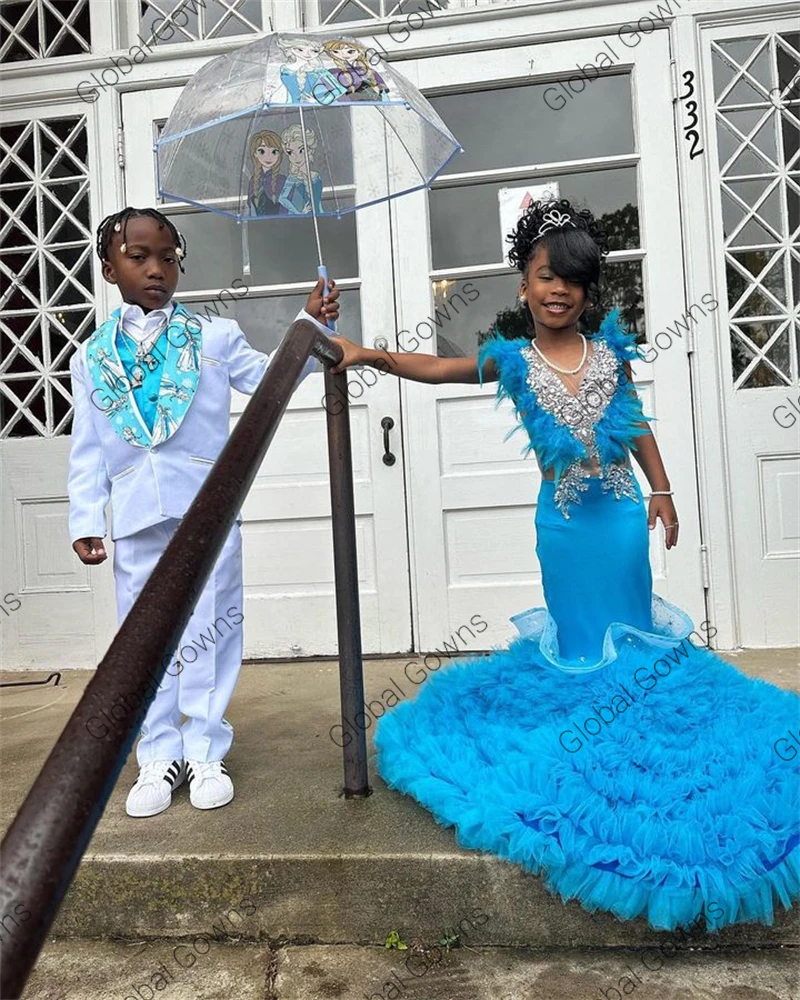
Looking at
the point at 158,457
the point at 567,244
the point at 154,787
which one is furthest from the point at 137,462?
the point at 567,244

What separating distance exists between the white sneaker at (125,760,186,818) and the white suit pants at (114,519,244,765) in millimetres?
29

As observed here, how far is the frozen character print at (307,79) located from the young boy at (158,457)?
0.47m

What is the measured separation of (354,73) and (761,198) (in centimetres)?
219

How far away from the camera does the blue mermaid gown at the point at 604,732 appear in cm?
148

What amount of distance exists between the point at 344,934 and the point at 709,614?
2.29 metres

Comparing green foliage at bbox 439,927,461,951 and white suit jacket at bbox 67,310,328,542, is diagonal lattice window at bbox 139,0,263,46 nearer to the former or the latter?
white suit jacket at bbox 67,310,328,542

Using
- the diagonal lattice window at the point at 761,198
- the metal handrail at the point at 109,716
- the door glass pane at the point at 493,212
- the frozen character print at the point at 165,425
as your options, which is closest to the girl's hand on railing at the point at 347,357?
the metal handrail at the point at 109,716

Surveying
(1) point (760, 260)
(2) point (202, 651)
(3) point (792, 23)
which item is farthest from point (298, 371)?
(3) point (792, 23)

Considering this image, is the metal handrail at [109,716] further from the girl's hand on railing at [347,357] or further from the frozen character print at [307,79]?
the frozen character print at [307,79]

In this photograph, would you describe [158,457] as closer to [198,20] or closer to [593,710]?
[593,710]

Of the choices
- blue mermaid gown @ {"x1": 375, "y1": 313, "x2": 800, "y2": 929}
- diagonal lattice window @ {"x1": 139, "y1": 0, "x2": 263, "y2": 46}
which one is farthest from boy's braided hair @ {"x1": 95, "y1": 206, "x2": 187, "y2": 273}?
diagonal lattice window @ {"x1": 139, "y1": 0, "x2": 263, "y2": 46}

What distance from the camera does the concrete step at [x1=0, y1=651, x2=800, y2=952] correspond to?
1605mm

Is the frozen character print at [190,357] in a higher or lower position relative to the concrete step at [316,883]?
higher

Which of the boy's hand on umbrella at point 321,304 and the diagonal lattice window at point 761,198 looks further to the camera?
the diagonal lattice window at point 761,198
